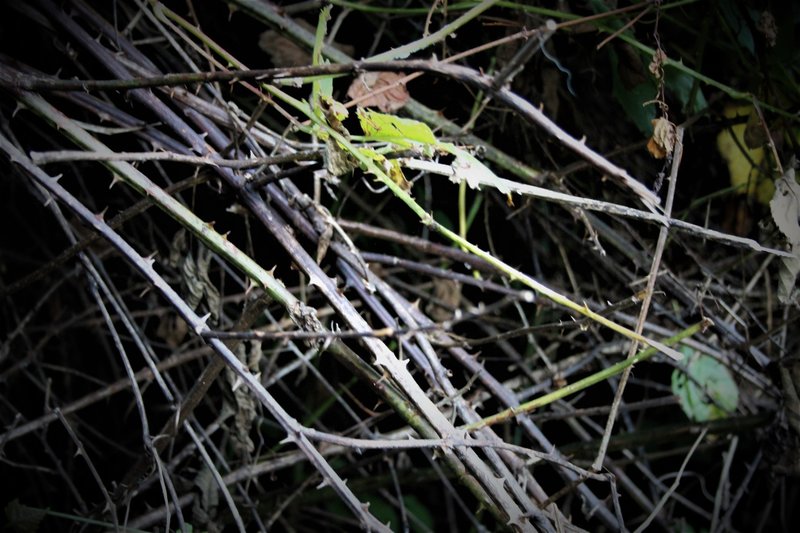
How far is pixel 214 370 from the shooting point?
848 millimetres

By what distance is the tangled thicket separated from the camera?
0.73m

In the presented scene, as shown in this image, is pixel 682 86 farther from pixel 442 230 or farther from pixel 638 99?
pixel 442 230

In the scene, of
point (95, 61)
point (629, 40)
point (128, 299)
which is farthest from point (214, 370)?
point (629, 40)

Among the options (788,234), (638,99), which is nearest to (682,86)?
(638,99)

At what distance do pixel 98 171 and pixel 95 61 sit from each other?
0.40m

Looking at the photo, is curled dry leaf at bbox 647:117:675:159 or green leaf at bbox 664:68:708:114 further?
green leaf at bbox 664:68:708:114

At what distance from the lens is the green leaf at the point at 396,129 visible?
0.70 metres

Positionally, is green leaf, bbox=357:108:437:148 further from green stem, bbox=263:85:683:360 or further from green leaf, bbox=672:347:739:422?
green leaf, bbox=672:347:739:422

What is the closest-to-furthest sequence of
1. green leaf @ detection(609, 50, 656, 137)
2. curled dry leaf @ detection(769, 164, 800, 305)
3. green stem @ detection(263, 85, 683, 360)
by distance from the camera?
green stem @ detection(263, 85, 683, 360) → curled dry leaf @ detection(769, 164, 800, 305) → green leaf @ detection(609, 50, 656, 137)

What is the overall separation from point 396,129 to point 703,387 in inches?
33.4

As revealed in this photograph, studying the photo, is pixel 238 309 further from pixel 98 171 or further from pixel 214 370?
pixel 214 370

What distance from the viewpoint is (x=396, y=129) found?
2.36ft

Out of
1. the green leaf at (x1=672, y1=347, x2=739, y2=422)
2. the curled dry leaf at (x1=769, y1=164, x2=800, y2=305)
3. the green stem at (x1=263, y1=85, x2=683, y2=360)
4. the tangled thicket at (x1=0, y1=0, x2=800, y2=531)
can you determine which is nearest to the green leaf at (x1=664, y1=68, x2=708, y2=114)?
the tangled thicket at (x1=0, y1=0, x2=800, y2=531)

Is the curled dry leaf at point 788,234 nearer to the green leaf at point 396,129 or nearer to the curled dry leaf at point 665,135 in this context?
the curled dry leaf at point 665,135
